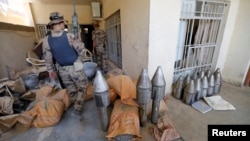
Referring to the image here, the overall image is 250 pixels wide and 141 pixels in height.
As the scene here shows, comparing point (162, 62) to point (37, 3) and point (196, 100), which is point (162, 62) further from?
point (37, 3)

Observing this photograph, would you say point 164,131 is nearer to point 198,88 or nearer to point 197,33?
point 198,88

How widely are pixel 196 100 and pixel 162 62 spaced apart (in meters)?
0.98

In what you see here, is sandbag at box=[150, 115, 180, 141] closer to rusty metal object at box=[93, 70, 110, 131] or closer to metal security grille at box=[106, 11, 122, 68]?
rusty metal object at box=[93, 70, 110, 131]

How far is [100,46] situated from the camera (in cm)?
428

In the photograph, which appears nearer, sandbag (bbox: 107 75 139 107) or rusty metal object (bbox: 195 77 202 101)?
sandbag (bbox: 107 75 139 107)

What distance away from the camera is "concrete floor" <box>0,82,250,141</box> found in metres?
1.68

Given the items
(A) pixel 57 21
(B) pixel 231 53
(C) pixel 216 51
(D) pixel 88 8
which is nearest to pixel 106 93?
(A) pixel 57 21

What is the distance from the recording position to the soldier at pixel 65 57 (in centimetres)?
185

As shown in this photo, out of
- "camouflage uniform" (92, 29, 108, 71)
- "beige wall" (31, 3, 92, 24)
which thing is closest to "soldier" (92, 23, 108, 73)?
"camouflage uniform" (92, 29, 108, 71)

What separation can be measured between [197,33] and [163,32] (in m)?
1.02

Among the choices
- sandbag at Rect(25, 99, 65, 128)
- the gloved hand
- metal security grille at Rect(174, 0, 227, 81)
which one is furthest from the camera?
metal security grille at Rect(174, 0, 227, 81)

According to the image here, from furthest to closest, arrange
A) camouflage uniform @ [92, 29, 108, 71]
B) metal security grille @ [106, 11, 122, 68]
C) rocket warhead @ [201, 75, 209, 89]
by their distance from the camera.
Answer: camouflage uniform @ [92, 29, 108, 71], metal security grille @ [106, 11, 122, 68], rocket warhead @ [201, 75, 209, 89]

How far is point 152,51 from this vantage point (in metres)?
2.14

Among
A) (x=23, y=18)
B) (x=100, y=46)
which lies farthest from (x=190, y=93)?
(x=23, y=18)
